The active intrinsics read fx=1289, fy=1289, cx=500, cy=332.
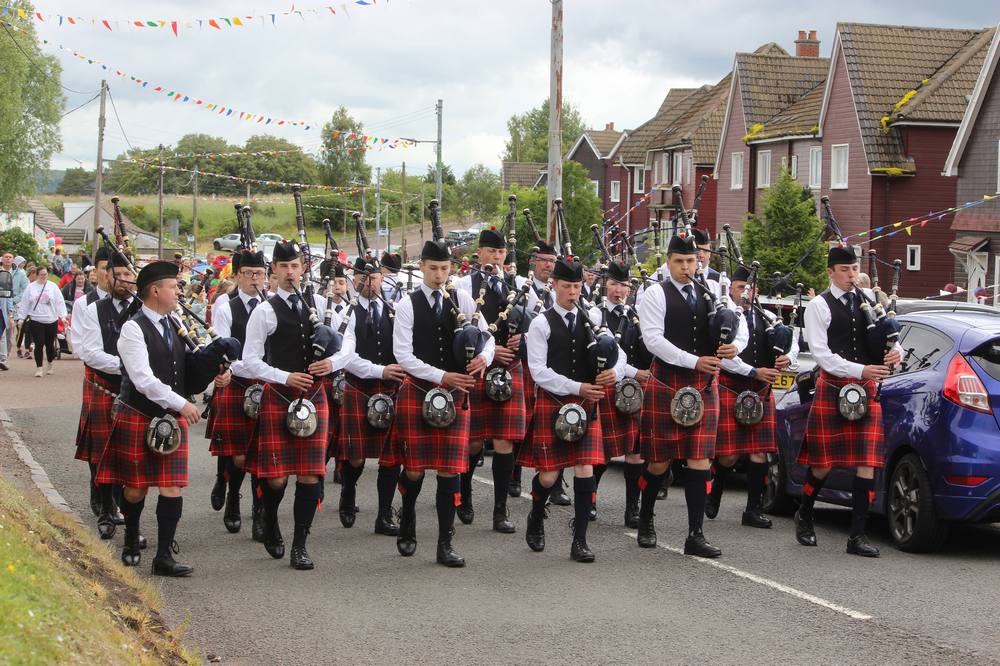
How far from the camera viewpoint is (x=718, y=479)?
395 inches

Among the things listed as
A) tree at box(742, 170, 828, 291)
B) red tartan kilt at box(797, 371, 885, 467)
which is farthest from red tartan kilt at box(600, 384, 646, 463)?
tree at box(742, 170, 828, 291)

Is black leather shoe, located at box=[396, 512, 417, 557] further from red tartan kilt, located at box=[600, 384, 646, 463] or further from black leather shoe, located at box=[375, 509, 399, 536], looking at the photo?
red tartan kilt, located at box=[600, 384, 646, 463]

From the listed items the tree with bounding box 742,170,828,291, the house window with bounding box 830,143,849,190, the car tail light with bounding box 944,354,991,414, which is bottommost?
the car tail light with bounding box 944,354,991,414

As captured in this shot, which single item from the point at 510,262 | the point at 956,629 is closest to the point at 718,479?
the point at 510,262

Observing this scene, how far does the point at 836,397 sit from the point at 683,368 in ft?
3.60

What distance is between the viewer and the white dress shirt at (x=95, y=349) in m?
8.77

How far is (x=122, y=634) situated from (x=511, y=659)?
1.76m

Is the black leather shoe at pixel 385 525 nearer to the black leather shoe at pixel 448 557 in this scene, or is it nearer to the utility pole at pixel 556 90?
the black leather shoe at pixel 448 557

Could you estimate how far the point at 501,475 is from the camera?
9430 millimetres

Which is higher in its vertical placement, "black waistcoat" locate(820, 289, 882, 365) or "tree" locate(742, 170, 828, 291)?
"tree" locate(742, 170, 828, 291)

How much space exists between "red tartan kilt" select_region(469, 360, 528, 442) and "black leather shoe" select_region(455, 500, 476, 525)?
56 centimetres

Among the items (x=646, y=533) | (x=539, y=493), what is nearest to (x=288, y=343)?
(x=539, y=493)

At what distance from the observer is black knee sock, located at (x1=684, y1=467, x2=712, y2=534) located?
329 inches

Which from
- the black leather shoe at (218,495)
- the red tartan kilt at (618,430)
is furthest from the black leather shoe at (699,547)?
the black leather shoe at (218,495)
